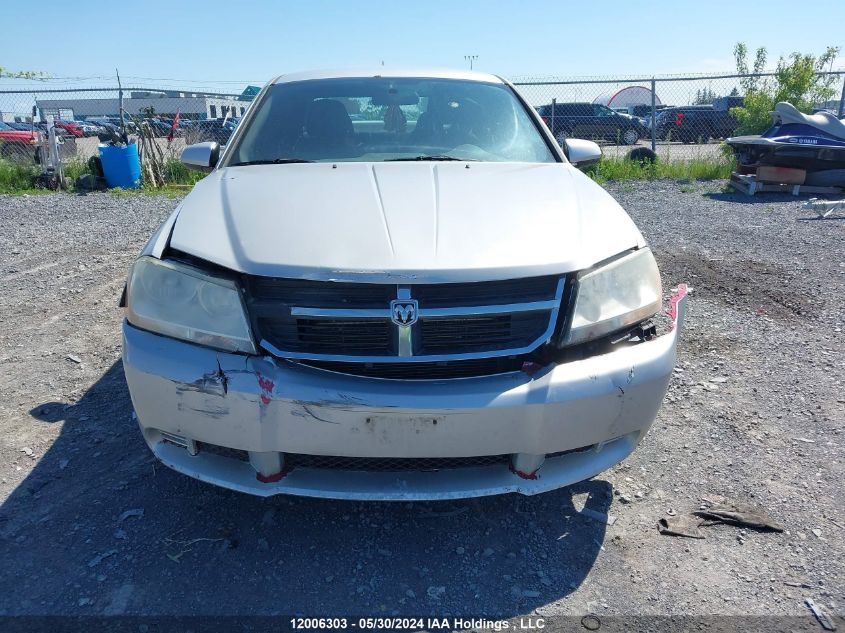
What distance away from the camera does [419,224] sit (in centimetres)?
215

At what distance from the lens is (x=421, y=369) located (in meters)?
1.98

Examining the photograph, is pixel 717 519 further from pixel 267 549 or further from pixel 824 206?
pixel 824 206

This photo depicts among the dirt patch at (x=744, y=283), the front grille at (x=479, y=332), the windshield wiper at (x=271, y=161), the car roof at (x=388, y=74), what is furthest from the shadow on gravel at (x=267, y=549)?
the dirt patch at (x=744, y=283)

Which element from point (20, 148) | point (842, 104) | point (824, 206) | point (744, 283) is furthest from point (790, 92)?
point (20, 148)

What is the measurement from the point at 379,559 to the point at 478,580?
1.14ft

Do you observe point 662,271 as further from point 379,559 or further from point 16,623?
point 16,623

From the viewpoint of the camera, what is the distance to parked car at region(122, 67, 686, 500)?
1889 millimetres

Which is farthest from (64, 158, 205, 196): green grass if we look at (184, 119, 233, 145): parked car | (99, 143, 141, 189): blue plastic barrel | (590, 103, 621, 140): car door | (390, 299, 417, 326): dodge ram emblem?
(590, 103, 621, 140): car door

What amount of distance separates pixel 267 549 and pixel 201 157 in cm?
222

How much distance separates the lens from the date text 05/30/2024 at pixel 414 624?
1.87 meters

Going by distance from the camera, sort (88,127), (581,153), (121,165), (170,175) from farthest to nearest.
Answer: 1. (88,127)
2. (170,175)
3. (121,165)
4. (581,153)

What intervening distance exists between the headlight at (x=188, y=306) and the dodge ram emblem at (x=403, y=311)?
0.46 metres

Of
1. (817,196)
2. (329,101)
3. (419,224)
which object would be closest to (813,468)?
(419,224)

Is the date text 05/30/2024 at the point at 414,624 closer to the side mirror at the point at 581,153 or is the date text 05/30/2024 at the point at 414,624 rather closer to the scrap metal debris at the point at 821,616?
the scrap metal debris at the point at 821,616
